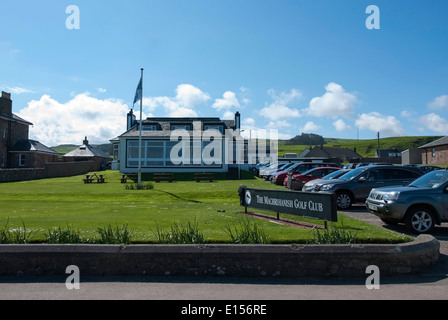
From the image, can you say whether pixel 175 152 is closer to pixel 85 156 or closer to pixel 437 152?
pixel 85 156

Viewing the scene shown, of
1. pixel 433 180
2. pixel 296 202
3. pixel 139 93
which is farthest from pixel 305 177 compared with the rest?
pixel 139 93

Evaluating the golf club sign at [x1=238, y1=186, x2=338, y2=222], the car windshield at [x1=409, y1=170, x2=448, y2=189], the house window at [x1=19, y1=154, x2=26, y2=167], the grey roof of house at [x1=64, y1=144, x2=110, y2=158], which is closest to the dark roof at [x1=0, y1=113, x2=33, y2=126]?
the house window at [x1=19, y1=154, x2=26, y2=167]

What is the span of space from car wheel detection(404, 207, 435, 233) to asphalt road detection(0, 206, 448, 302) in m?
2.78

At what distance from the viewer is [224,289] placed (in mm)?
5215

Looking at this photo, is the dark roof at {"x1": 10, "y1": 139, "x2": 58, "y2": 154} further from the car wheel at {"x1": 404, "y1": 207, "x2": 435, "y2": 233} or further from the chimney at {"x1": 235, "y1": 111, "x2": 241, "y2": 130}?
the car wheel at {"x1": 404, "y1": 207, "x2": 435, "y2": 233}

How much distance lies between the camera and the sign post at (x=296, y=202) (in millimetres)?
7359

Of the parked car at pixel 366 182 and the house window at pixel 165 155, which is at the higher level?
the house window at pixel 165 155

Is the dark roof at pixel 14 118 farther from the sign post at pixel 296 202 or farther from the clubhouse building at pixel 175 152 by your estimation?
the sign post at pixel 296 202

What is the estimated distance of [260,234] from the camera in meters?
6.63

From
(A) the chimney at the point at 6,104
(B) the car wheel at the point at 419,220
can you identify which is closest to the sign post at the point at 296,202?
(B) the car wheel at the point at 419,220

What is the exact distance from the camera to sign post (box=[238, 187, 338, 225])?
7.36 m

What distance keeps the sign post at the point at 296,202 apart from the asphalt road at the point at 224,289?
1.93 meters

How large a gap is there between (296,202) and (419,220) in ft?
11.0
